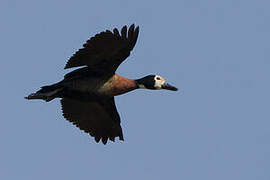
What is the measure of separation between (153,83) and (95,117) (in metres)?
1.39

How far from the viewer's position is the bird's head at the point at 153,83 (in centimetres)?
1405

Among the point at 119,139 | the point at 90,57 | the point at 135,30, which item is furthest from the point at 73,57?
the point at 119,139

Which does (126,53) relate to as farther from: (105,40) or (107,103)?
(107,103)

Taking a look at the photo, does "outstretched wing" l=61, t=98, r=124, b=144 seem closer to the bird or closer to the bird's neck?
the bird

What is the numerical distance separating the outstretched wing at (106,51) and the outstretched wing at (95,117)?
1.00m

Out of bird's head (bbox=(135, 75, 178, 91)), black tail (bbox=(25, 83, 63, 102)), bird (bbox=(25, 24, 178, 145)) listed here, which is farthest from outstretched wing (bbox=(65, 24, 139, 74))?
bird's head (bbox=(135, 75, 178, 91))

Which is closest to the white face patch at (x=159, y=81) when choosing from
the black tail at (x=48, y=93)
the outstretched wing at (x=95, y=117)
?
the outstretched wing at (x=95, y=117)

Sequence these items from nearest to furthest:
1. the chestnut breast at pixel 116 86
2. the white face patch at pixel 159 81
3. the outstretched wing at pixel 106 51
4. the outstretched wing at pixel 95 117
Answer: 1. the outstretched wing at pixel 106 51
2. the chestnut breast at pixel 116 86
3. the white face patch at pixel 159 81
4. the outstretched wing at pixel 95 117

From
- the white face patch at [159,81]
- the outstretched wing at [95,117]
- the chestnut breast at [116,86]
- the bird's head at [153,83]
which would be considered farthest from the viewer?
the outstretched wing at [95,117]

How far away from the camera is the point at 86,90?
13.6 metres

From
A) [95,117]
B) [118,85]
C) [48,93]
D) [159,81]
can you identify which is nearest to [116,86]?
[118,85]

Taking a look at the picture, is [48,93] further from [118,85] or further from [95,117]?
[95,117]

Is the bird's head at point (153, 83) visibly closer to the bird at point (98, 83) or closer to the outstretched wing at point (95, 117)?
the bird at point (98, 83)

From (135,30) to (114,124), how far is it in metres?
2.36
